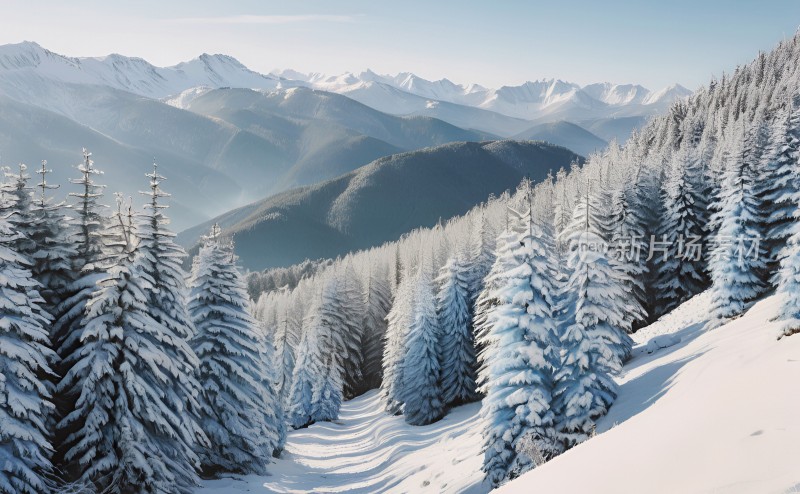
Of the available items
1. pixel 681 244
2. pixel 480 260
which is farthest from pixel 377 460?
pixel 681 244

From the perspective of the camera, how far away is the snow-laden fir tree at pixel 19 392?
14492 mm

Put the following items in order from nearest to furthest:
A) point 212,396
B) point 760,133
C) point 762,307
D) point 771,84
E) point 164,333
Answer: point 164,333 < point 212,396 < point 762,307 < point 760,133 < point 771,84

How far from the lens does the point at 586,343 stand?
2056cm

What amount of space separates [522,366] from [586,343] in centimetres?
267

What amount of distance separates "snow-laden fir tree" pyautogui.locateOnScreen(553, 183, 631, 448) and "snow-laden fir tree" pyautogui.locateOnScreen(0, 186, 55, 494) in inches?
695

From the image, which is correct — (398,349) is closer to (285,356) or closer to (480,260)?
(480,260)

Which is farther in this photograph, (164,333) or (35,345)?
(164,333)

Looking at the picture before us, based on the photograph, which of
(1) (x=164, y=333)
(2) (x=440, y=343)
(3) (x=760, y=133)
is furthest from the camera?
(3) (x=760, y=133)

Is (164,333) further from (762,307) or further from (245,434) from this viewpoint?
(762,307)

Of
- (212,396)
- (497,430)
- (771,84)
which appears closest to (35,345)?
(212,396)

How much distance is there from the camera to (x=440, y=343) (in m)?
43.7

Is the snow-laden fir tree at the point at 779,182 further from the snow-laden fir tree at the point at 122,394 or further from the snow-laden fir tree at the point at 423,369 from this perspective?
the snow-laden fir tree at the point at 122,394

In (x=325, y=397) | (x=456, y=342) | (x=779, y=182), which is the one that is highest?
(x=779, y=182)

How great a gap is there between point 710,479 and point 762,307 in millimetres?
25535
